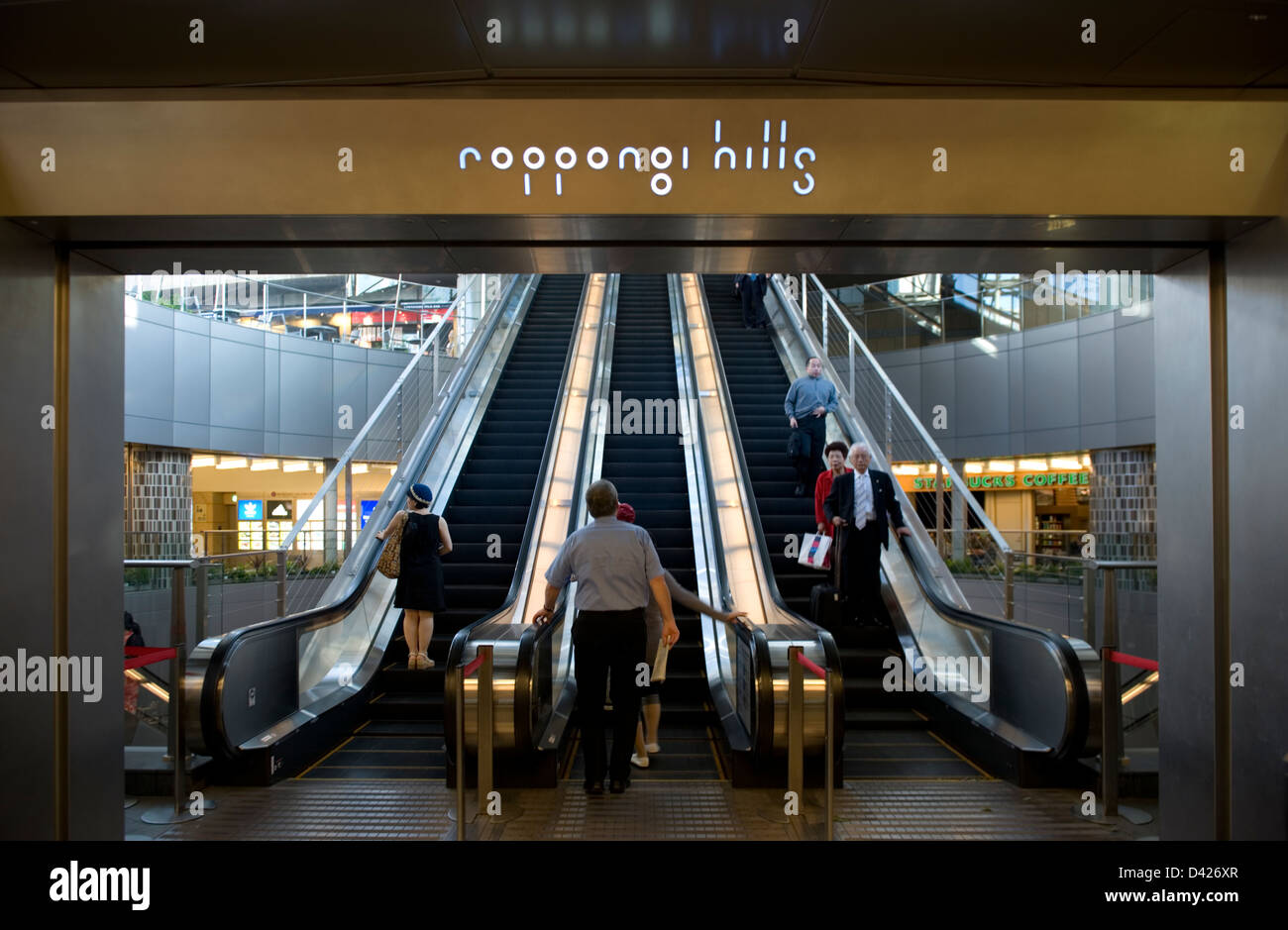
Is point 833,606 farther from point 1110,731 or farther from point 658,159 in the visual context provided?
point 658,159

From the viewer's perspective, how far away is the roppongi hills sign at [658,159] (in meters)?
3.29

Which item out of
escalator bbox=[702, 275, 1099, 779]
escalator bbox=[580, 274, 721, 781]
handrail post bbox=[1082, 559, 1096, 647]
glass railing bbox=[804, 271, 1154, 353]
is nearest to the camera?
escalator bbox=[702, 275, 1099, 779]

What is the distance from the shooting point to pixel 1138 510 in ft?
48.4

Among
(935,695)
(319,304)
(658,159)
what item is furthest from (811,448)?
(319,304)

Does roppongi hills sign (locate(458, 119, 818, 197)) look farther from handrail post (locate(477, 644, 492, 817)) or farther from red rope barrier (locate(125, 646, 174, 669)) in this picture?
red rope barrier (locate(125, 646, 174, 669))

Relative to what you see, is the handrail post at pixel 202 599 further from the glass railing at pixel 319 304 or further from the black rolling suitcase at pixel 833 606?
the glass railing at pixel 319 304

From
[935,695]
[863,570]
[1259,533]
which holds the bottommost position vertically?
[935,695]

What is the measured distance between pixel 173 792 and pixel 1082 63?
5672mm

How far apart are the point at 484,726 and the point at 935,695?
3.39 meters

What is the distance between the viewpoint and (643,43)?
3.13 metres

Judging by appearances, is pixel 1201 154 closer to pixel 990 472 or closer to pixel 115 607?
pixel 115 607

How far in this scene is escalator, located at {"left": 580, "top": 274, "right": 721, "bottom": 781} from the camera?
6035 mm

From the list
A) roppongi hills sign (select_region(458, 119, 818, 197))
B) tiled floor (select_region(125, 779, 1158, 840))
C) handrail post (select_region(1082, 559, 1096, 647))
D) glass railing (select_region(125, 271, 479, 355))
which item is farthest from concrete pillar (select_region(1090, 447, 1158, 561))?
roppongi hills sign (select_region(458, 119, 818, 197))

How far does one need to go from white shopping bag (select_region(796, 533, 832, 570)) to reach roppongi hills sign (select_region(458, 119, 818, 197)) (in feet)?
14.5
